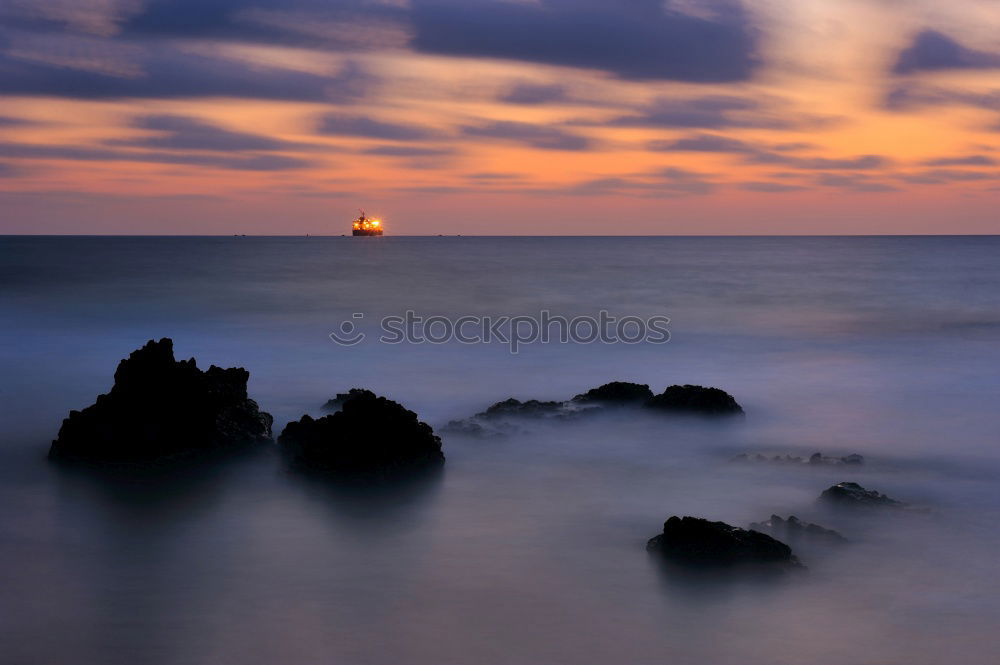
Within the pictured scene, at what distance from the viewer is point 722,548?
327 inches

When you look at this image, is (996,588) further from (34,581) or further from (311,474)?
(34,581)

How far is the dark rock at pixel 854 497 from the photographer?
404 inches

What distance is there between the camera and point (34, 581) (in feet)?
27.4

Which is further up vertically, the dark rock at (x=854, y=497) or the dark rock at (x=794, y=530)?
the dark rock at (x=854, y=497)

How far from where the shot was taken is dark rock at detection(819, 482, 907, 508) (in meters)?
10.3

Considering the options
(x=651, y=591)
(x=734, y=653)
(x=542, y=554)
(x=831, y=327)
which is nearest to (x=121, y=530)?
(x=542, y=554)

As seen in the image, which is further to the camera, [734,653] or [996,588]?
[996,588]

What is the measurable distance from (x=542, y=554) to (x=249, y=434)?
16.7 feet

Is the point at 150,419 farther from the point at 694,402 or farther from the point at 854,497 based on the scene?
the point at 854,497
